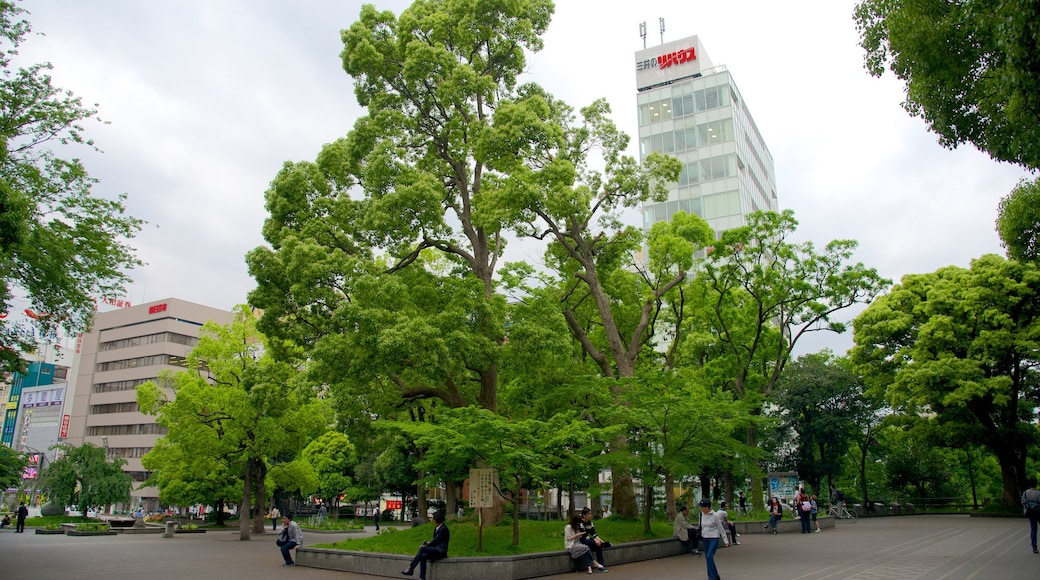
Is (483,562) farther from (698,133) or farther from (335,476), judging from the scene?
(698,133)

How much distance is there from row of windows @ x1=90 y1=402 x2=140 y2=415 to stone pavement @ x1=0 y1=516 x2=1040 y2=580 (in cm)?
5678

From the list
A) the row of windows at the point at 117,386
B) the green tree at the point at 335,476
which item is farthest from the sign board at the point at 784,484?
the row of windows at the point at 117,386

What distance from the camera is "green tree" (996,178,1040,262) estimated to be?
494 inches

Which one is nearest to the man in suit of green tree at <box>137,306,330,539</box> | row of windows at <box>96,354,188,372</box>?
green tree at <box>137,306,330,539</box>

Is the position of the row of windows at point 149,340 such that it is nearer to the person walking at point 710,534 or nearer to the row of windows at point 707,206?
the row of windows at point 707,206

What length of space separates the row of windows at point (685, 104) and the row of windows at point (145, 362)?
188ft

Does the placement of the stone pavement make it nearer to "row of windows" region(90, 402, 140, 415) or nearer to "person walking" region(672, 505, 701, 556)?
"person walking" region(672, 505, 701, 556)

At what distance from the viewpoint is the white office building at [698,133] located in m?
56.2

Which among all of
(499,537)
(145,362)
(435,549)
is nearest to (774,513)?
(499,537)

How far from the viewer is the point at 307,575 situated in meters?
14.0

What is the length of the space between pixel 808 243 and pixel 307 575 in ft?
72.3

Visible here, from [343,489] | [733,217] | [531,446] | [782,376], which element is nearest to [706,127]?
[733,217]

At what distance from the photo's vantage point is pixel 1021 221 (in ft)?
42.0

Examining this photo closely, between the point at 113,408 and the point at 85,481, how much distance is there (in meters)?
40.1
